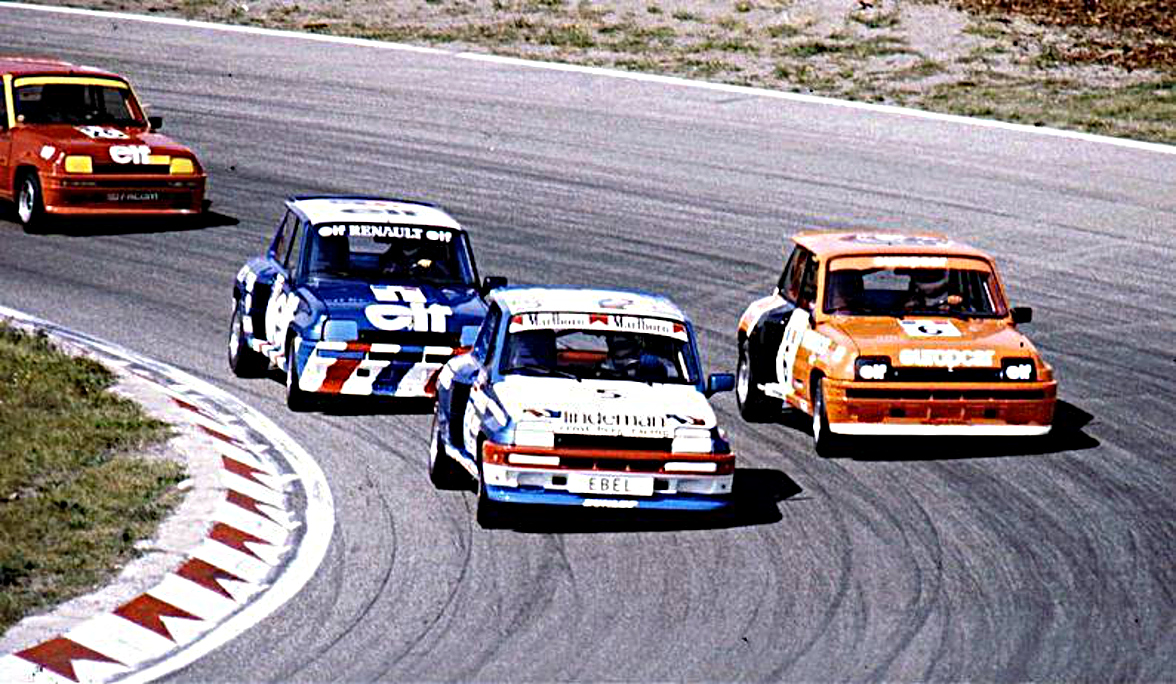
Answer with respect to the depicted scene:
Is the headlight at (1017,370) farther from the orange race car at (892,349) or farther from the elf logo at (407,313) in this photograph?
the elf logo at (407,313)

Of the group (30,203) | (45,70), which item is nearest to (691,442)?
(30,203)

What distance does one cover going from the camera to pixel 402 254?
1834cm

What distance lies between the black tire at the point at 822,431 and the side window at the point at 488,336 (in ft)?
8.29

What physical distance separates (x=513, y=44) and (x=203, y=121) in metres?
5.84

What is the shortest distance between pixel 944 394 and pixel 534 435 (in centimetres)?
371

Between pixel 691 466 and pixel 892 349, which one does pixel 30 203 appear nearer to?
pixel 892 349

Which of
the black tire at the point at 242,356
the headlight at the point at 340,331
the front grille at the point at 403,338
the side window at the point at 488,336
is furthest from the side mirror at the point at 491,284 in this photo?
the side window at the point at 488,336

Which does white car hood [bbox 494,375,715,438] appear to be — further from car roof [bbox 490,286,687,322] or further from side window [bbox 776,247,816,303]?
side window [bbox 776,247,816,303]

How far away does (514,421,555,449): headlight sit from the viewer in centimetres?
1387

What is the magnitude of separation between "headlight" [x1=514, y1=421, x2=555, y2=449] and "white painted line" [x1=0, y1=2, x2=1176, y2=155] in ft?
54.9

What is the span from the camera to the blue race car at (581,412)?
1388cm

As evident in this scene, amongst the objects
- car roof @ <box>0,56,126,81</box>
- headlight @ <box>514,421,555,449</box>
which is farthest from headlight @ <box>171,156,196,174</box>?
headlight @ <box>514,421,555,449</box>

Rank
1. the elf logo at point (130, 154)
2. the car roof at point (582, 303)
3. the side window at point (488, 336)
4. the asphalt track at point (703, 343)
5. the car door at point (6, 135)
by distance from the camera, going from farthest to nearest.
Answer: the car door at point (6, 135)
the elf logo at point (130, 154)
the side window at point (488, 336)
the car roof at point (582, 303)
the asphalt track at point (703, 343)

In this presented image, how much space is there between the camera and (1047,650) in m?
12.0
